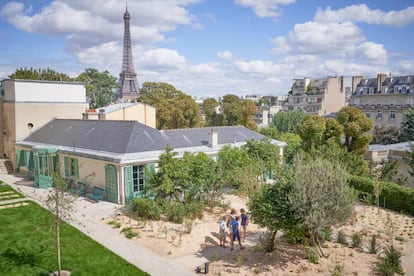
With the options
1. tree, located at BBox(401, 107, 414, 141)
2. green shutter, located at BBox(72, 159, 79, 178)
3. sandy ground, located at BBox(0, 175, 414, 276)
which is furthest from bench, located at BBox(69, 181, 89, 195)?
tree, located at BBox(401, 107, 414, 141)

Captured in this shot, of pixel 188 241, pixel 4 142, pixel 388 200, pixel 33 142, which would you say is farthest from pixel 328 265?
pixel 4 142

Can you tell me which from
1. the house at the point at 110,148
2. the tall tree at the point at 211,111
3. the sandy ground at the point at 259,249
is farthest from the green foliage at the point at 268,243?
the tall tree at the point at 211,111

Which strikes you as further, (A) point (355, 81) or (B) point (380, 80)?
(A) point (355, 81)

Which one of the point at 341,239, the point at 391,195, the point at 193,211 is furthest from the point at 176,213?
the point at 391,195

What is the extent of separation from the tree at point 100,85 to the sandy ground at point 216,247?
49.7m

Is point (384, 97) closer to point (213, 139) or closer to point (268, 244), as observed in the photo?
point (213, 139)

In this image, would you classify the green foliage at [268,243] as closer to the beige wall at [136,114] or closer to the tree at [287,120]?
the beige wall at [136,114]

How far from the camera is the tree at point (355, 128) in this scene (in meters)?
27.2

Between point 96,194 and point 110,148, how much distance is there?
116 inches

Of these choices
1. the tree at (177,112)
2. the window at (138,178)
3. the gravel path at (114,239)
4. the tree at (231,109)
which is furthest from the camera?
the tree at (231,109)

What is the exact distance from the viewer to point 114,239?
14859mm

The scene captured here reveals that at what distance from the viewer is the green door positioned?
19703mm

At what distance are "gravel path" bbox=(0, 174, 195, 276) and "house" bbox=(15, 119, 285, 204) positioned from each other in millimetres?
1440

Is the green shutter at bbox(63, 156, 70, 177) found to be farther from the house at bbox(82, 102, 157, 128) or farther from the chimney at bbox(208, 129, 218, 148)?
the chimney at bbox(208, 129, 218, 148)
